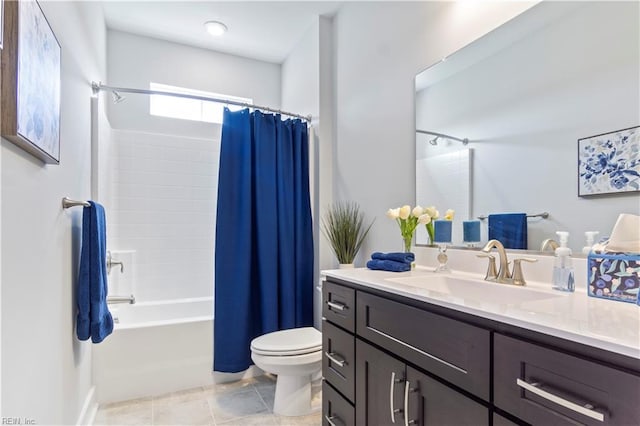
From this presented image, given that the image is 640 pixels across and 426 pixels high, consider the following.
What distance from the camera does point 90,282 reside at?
1.60m

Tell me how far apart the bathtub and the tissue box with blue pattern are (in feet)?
7.19

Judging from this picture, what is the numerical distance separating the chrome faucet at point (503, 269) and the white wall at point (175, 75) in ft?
8.79

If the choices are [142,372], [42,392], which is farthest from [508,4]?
[142,372]

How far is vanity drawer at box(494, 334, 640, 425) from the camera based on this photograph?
584 mm

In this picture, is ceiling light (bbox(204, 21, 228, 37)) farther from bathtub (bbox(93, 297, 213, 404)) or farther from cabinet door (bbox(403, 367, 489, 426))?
cabinet door (bbox(403, 367, 489, 426))

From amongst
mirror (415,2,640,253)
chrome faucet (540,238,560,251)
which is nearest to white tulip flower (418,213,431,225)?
mirror (415,2,640,253)

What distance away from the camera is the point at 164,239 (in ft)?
9.89

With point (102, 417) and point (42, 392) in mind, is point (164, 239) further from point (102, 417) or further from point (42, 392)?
point (42, 392)

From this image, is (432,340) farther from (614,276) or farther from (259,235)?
(259,235)

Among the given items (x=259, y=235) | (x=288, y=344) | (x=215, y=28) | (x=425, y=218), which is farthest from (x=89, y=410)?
(x=215, y=28)

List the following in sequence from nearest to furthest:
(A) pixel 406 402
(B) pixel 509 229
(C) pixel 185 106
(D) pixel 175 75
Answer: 1. (A) pixel 406 402
2. (B) pixel 509 229
3. (D) pixel 175 75
4. (C) pixel 185 106

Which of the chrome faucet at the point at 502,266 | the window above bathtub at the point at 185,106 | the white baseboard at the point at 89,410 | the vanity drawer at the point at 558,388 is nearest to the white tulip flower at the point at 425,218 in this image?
the chrome faucet at the point at 502,266

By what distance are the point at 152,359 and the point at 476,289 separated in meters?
2.06

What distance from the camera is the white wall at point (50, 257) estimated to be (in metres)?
0.92
